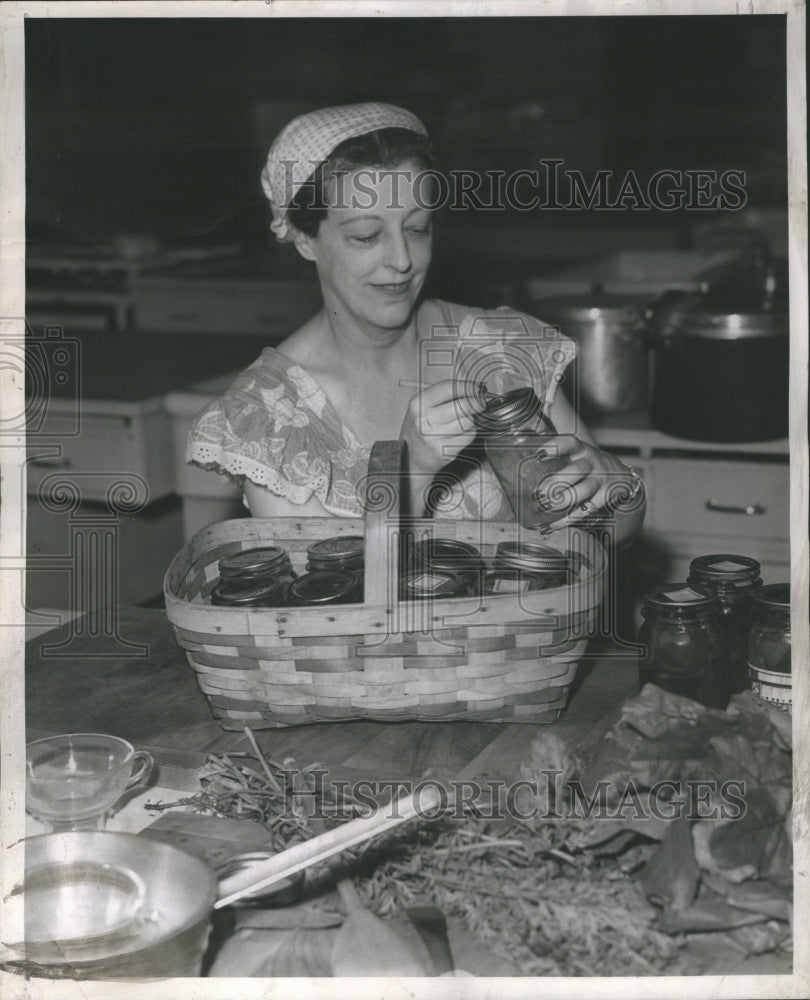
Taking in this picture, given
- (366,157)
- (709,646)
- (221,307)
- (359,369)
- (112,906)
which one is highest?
(221,307)

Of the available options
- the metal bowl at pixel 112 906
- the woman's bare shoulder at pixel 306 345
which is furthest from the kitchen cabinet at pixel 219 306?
the metal bowl at pixel 112 906

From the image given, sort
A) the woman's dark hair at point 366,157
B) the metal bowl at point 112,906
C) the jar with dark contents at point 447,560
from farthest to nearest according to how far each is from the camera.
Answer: the woman's dark hair at point 366,157 → the jar with dark contents at point 447,560 → the metal bowl at point 112,906

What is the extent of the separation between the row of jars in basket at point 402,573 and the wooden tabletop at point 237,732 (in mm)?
123

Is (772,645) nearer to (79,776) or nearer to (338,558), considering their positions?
(338,558)

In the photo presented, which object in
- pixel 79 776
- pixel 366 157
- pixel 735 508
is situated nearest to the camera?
pixel 79 776

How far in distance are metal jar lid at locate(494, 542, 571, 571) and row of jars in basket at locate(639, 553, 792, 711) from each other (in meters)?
0.08

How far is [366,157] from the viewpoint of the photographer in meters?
1.24

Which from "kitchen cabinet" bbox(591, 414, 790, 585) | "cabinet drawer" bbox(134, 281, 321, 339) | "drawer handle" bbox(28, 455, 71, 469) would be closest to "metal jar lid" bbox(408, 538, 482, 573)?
"kitchen cabinet" bbox(591, 414, 790, 585)

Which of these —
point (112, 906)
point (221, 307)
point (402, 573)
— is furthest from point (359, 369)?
point (221, 307)

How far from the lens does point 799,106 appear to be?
3.06 ft

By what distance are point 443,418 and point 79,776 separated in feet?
1.62

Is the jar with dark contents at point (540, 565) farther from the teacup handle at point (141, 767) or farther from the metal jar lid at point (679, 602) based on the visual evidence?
the teacup handle at point (141, 767)

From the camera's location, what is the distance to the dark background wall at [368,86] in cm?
100

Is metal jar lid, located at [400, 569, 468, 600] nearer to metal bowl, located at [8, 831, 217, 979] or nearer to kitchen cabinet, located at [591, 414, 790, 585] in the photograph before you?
metal bowl, located at [8, 831, 217, 979]
